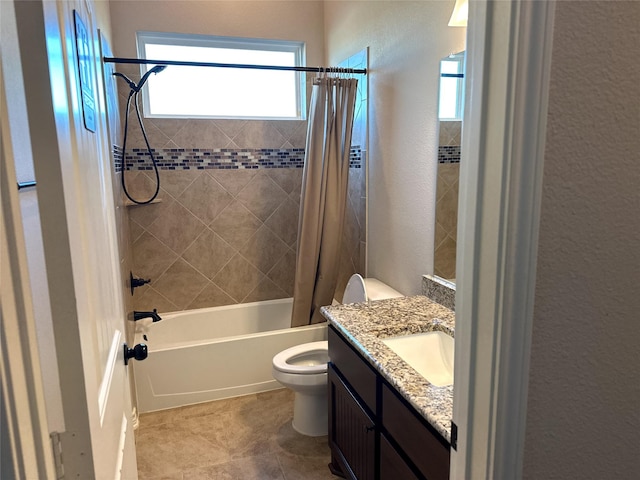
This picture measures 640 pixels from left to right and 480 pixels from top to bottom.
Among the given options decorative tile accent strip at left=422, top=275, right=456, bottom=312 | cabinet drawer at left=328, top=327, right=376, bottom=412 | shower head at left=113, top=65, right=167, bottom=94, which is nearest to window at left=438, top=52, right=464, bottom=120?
decorative tile accent strip at left=422, top=275, right=456, bottom=312

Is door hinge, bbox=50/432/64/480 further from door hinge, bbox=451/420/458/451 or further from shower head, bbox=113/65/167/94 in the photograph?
shower head, bbox=113/65/167/94

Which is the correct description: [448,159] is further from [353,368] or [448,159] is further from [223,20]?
[223,20]

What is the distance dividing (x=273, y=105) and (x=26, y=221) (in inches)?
120

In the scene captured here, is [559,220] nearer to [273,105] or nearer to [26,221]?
[26,221]

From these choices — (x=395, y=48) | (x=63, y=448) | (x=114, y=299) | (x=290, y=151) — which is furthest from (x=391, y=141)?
(x=63, y=448)

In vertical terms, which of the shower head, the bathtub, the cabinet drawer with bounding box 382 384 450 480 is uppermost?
the shower head

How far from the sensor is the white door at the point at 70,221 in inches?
23.4

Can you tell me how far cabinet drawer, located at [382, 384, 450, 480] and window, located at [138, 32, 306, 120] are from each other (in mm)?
2513

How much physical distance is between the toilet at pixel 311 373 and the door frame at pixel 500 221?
4.97 feet

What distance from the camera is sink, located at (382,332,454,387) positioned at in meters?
1.70

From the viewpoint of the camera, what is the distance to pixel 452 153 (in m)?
1.95

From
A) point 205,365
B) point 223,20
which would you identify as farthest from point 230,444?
point 223,20

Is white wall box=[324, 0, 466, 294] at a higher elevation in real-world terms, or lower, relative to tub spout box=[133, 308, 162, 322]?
higher

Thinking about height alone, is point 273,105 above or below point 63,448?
above
